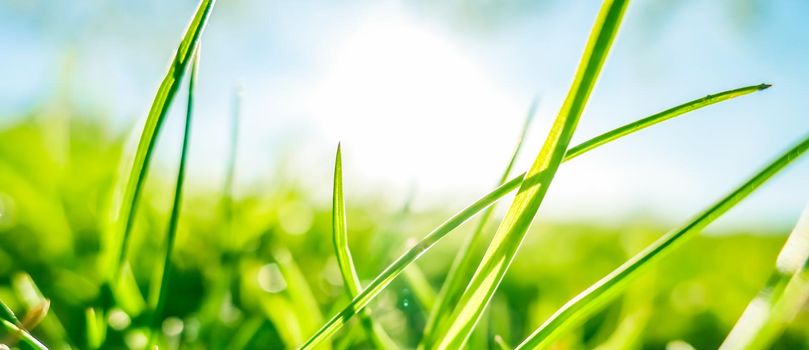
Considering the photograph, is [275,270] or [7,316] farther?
[275,270]

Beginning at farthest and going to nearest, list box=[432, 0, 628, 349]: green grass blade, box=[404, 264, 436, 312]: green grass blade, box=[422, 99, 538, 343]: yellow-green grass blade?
box=[404, 264, 436, 312]: green grass blade, box=[422, 99, 538, 343]: yellow-green grass blade, box=[432, 0, 628, 349]: green grass blade

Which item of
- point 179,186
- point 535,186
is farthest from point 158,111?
point 535,186

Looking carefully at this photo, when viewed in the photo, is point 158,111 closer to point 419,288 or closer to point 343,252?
point 343,252

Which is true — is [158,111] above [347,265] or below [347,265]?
above

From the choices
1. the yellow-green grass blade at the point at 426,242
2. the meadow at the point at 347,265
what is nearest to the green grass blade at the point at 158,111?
the meadow at the point at 347,265

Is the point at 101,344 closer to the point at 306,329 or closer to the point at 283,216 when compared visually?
the point at 306,329

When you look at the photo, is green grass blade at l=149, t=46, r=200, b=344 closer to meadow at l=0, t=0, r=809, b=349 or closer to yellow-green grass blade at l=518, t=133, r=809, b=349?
meadow at l=0, t=0, r=809, b=349

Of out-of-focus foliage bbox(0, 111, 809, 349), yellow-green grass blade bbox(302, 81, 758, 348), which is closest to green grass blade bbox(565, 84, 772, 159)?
yellow-green grass blade bbox(302, 81, 758, 348)
